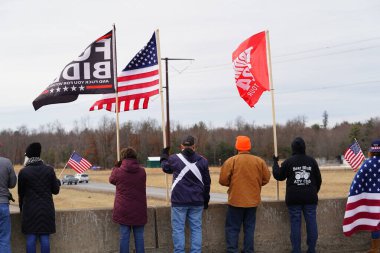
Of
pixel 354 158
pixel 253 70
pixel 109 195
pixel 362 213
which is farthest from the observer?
pixel 109 195

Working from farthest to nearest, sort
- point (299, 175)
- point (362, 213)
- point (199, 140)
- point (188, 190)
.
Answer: point (199, 140) < point (362, 213) < point (299, 175) < point (188, 190)

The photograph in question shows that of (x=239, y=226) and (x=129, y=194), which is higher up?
(x=129, y=194)

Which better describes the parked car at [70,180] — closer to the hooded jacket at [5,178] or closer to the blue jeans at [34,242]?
the blue jeans at [34,242]

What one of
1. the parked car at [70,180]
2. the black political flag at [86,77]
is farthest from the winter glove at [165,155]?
the parked car at [70,180]

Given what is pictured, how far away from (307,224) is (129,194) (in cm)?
300

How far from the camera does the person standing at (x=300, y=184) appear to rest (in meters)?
9.68

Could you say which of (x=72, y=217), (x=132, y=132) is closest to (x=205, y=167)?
(x=72, y=217)

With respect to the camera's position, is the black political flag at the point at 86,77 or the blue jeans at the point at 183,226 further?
the black political flag at the point at 86,77

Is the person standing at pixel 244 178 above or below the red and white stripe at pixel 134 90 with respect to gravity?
below

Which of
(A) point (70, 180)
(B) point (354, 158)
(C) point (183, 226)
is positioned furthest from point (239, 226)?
(A) point (70, 180)

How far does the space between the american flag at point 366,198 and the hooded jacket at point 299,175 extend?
2.39ft

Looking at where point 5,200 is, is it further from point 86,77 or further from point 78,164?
point 78,164

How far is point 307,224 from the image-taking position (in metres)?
9.88

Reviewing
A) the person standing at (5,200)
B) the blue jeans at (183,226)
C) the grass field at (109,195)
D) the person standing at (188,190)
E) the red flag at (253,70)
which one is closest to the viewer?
the person standing at (5,200)
